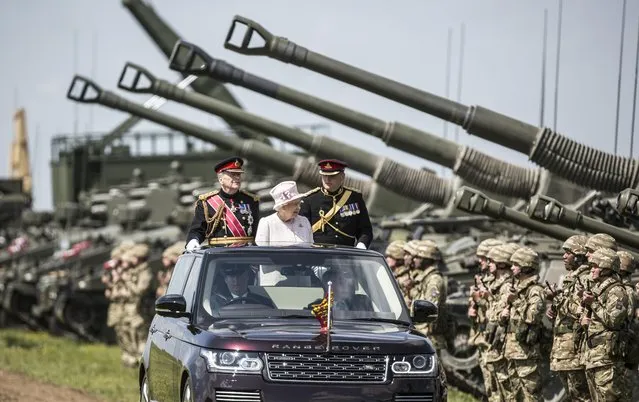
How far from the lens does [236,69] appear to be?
18.8m

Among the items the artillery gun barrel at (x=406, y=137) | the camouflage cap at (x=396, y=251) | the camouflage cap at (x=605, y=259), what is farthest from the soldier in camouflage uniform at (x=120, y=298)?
the camouflage cap at (x=605, y=259)

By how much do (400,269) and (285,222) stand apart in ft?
12.8

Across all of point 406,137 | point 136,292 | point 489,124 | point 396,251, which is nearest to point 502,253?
point 396,251

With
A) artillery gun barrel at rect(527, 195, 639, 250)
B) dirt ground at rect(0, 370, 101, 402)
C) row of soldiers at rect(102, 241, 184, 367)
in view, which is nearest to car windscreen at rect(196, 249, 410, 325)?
artillery gun barrel at rect(527, 195, 639, 250)

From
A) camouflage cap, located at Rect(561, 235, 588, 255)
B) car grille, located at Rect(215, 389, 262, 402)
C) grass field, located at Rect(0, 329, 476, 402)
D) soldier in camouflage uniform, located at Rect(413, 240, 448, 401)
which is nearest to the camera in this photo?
car grille, located at Rect(215, 389, 262, 402)

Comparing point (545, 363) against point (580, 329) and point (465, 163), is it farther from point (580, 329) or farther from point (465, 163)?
point (465, 163)

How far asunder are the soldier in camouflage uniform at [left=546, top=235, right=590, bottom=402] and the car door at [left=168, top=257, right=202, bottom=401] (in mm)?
3092

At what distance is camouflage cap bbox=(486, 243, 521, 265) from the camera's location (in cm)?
1309

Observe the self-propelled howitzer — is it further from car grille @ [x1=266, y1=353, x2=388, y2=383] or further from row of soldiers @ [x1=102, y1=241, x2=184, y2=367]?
car grille @ [x1=266, y1=353, x2=388, y2=383]

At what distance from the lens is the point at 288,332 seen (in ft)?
30.0

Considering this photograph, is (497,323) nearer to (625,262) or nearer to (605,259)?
(625,262)

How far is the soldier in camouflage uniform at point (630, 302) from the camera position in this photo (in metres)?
11.3

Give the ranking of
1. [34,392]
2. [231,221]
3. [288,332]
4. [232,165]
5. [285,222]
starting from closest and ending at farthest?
[288,332], [285,222], [231,221], [232,165], [34,392]

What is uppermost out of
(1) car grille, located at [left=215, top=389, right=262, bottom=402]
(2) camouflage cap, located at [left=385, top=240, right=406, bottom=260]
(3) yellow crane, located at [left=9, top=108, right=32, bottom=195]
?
(1) car grille, located at [left=215, top=389, right=262, bottom=402]
